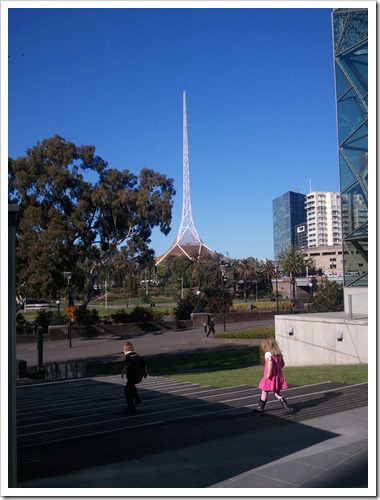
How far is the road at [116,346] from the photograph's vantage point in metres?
28.6

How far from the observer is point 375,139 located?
19.7 ft

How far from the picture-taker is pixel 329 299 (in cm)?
3578

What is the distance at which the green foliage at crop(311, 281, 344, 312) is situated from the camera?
35.0m

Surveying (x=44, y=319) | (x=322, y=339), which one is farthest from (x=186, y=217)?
(x=322, y=339)

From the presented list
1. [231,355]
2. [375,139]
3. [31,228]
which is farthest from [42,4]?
[31,228]

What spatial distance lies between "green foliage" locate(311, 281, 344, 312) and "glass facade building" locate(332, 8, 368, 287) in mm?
13609

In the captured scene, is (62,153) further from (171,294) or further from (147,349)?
(171,294)

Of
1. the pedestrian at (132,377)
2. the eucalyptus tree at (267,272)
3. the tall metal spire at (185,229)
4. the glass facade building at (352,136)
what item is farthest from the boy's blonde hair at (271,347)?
the tall metal spire at (185,229)

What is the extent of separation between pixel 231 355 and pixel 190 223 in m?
99.5

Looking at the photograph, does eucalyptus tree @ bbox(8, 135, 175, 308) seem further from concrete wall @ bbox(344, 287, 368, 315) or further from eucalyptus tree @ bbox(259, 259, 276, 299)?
eucalyptus tree @ bbox(259, 259, 276, 299)

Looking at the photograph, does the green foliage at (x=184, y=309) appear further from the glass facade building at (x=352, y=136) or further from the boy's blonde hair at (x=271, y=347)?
the boy's blonde hair at (x=271, y=347)

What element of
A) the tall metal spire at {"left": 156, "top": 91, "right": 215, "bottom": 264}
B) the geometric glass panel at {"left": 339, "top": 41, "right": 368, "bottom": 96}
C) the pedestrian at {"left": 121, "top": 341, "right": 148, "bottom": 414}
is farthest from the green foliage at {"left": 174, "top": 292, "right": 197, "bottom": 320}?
the tall metal spire at {"left": 156, "top": 91, "right": 215, "bottom": 264}

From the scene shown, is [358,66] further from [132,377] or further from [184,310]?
[184,310]

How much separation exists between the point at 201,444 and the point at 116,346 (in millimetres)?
26962
